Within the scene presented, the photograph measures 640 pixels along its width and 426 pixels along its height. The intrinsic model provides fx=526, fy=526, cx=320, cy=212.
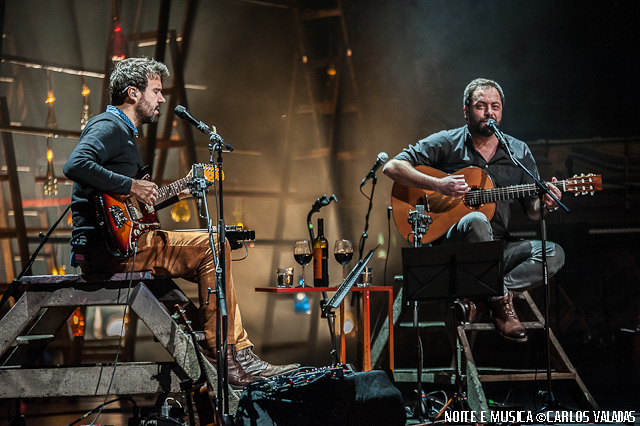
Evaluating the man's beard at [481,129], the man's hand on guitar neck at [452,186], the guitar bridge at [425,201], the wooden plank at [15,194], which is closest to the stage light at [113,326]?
the wooden plank at [15,194]

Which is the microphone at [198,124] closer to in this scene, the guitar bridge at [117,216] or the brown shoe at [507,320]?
the guitar bridge at [117,216]

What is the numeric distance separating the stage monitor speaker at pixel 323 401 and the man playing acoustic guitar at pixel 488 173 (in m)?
1.04

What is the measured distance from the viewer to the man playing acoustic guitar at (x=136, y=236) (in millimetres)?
2746

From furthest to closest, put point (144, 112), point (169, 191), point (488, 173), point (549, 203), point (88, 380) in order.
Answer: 1. point (488, 173)
2. point (549, 203)
3. point (144, 112)
4. point (169, 191)
5. point (88, 380)

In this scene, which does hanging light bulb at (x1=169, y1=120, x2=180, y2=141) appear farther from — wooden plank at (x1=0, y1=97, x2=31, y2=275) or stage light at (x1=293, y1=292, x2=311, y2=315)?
stage light at (x1=293, y1=292, x2=311, y2=315)

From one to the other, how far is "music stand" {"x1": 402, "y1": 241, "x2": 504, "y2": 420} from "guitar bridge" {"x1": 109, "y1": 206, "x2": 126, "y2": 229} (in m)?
1.50

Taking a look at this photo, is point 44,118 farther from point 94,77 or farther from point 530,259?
point 530,259

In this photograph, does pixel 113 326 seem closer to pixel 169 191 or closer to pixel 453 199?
pixel 169 191

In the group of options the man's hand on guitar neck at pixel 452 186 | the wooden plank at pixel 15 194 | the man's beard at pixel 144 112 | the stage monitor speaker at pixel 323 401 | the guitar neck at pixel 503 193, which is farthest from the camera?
the wooden plank at pixel 15 194

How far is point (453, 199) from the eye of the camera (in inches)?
144

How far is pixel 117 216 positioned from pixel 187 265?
46 cm

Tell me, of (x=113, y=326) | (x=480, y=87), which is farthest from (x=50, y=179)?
(x=480, y=87)

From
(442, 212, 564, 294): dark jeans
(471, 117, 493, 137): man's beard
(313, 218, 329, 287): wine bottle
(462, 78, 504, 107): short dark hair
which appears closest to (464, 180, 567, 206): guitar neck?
(442, 212, 564, 294): dark jeans

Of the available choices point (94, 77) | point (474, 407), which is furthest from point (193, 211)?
point (474, 407)
